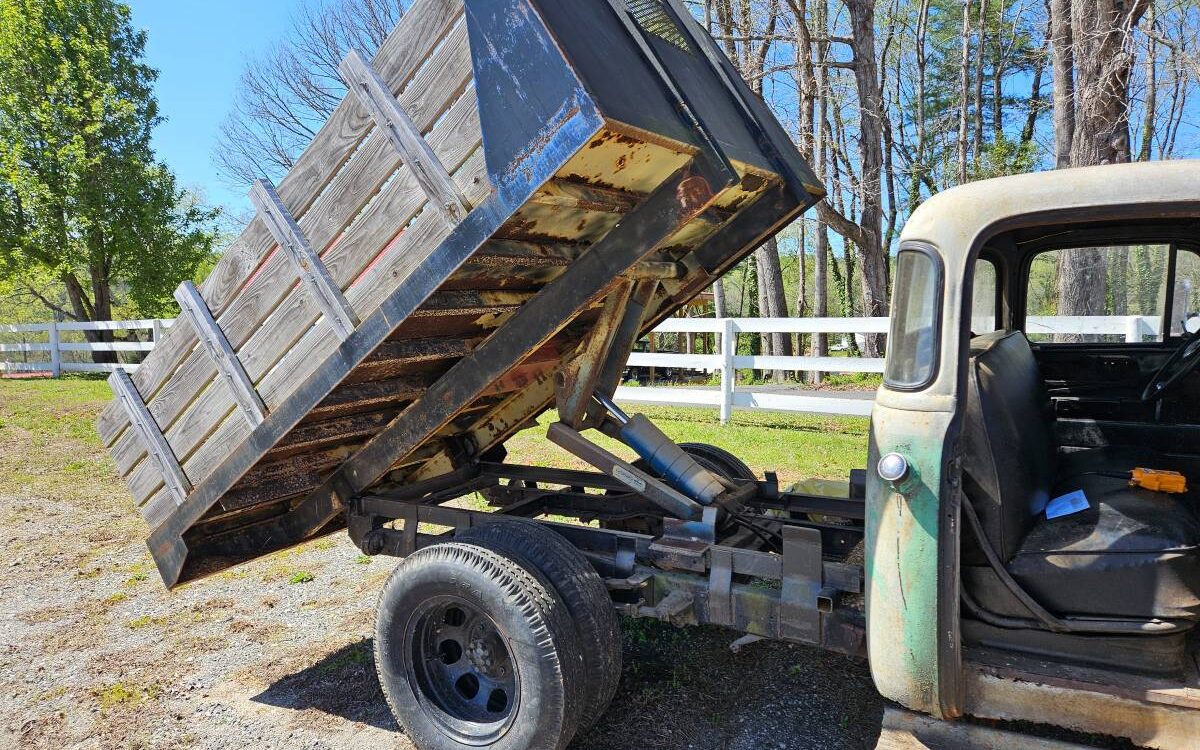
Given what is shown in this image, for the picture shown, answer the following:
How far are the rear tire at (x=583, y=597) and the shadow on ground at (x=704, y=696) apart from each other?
0.39 metres

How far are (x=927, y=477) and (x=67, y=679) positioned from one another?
4116mm

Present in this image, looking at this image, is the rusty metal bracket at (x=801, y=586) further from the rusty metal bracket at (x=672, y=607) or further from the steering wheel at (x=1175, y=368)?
the steering wheel at (x=1175, y=368)

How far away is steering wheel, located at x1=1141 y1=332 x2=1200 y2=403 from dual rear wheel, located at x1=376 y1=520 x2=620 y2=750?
268 centimetres

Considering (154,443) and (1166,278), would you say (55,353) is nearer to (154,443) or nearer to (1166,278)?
(154,443)

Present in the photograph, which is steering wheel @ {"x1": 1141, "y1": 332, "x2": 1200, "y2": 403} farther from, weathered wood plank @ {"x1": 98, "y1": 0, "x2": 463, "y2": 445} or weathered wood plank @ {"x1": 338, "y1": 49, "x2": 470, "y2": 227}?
weathered wood plank @ {"x1": 98, "y1": 0, "x2": 463, "y2": 445}

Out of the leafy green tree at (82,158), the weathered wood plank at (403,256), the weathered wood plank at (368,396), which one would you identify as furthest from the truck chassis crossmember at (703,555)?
the leafy green tree at (82,158)

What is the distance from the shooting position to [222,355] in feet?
10.3

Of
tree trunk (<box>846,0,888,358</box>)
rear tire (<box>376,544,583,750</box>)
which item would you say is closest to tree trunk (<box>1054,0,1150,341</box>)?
tree trunk (<box>846,0,888,358</box>)

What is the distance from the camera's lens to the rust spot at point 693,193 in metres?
2.63

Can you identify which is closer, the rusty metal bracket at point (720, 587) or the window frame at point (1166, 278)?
the rusty metal bracket at point (720, 587)

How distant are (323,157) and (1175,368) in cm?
382

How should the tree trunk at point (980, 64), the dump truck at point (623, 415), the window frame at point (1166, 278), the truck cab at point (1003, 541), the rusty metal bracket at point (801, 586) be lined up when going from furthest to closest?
the tree trunk at point (980, 64) < the window frame at point (1166, 278) < the rusty metal bracket at point (801, 586) < the dump truck at point (623, 415) < the truck cab at point (1003, 541)

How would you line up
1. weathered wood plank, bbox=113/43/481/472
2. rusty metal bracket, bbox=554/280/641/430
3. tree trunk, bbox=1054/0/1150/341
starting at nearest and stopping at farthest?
weathered wood plank, bbox=113/43/481/472 < rusty metal bracket, bbox=554/280/641/430 < tree trunk, bbox=1054/0/1150/341

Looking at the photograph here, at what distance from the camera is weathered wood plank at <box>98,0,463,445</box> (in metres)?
2.58
